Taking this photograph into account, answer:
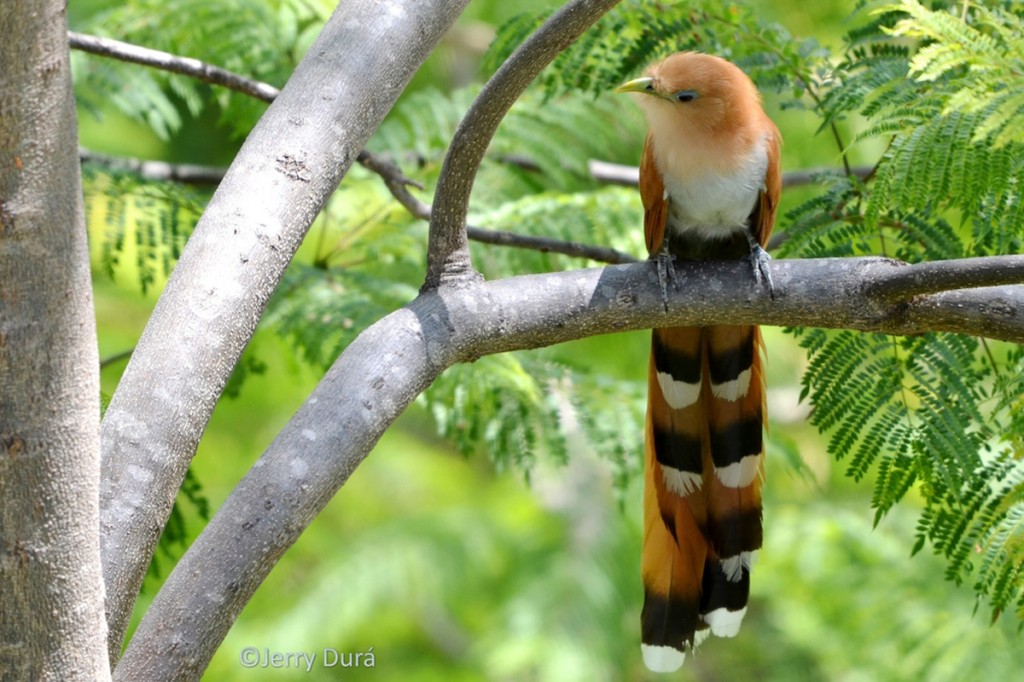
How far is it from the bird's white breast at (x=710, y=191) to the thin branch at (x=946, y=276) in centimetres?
99

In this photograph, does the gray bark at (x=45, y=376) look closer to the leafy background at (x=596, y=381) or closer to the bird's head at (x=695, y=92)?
the leafy background at (x=596, y=381)

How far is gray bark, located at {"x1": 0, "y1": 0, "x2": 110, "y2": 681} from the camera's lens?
1588 mm

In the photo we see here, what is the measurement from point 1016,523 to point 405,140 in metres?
3.00

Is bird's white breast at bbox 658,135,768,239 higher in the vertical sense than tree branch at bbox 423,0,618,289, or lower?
lower

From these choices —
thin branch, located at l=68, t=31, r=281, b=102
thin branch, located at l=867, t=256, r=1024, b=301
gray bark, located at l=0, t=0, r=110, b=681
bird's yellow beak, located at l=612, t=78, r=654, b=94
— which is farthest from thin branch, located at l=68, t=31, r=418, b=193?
thin branch, located at l=867, t=256, r=1024, b=301

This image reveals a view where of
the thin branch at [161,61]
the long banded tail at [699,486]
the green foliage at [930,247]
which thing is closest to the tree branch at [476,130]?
the green foliage at [930,247]

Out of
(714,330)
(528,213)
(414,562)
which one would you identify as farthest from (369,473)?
(714,330)

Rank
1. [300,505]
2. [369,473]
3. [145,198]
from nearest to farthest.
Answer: [300,505] → [145,198] → [369,473]

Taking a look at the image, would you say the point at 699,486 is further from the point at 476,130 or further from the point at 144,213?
the point at 144,213

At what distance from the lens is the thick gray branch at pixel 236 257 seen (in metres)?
1.95

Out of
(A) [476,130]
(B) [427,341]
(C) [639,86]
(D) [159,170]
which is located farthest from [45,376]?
(D) [159,170]

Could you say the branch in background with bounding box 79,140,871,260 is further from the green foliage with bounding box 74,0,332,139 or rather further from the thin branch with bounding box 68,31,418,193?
the green foliage with bounding box 74,0,332,139

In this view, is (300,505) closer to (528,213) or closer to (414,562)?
(528,213)

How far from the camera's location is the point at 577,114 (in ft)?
15.5
